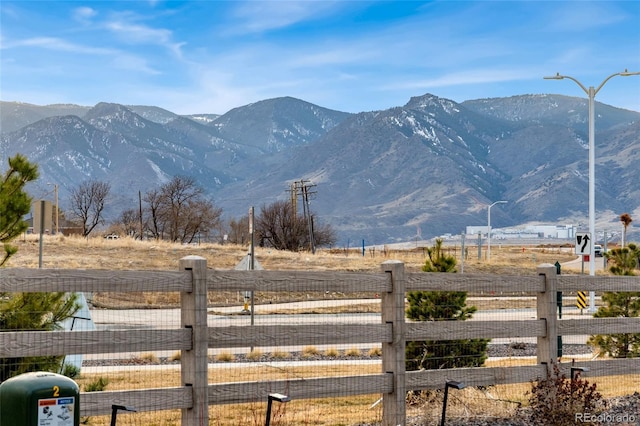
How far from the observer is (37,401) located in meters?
5.41

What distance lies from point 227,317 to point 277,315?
1752mm

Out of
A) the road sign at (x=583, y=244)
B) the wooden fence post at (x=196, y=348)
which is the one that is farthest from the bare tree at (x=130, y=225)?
the wooden fence post at (x=196, y=348)

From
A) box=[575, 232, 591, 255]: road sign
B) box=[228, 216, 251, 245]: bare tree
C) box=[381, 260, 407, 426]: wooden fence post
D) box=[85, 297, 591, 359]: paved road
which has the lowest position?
box=[85, 297, 591, 359]: paved road

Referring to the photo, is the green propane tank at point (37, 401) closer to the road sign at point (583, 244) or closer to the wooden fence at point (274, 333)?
the wooden fence at point (274, 333)

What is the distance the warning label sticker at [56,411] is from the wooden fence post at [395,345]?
4542 millimetres

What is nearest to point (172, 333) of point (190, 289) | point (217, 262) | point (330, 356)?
point (190, 289)

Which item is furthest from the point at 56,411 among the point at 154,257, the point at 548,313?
the point at 154,257

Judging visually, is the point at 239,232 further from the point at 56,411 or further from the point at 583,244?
the point at 56,411

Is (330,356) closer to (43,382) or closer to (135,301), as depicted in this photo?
(43,382)

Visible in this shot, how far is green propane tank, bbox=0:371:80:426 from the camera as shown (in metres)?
5.39

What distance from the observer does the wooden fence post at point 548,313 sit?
10945mm

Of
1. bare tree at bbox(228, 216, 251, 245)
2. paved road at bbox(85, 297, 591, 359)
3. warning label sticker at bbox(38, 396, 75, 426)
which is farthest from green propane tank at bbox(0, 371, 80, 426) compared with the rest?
bare tree at bbox(228, 216, 251, 245)

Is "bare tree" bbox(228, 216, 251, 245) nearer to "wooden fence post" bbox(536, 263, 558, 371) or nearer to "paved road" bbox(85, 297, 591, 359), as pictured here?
"paved road" bbox(85, 297, 591, 359)

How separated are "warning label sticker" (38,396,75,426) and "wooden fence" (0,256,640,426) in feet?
7.69
